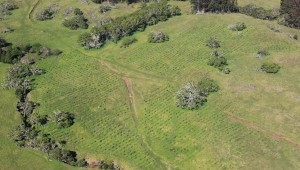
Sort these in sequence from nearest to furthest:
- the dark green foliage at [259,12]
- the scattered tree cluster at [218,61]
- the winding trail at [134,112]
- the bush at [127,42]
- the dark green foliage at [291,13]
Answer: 1. the winding trail at [134,112]
2. the scattered tree cluster at [218,61]
3. the bush at [127,42]
4. the dark green foliage at [291,13]
5. the dark green foliage at [259,12]

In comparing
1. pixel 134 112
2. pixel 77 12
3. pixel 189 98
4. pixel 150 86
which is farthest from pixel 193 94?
pixel 77 12

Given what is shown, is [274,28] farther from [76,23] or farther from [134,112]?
[76,23]

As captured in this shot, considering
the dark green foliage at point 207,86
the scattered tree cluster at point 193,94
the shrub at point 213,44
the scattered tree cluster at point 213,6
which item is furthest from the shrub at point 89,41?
the scattered tree cluster at point 213,6

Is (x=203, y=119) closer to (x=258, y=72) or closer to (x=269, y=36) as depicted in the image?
(x=258, y=72)

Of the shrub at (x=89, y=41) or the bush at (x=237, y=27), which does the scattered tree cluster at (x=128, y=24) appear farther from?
the bush at (x=237, y=27)

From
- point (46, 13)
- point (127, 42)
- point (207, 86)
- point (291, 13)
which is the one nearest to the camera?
point (207, 86)

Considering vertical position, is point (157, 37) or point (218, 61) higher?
point (157, 37)
